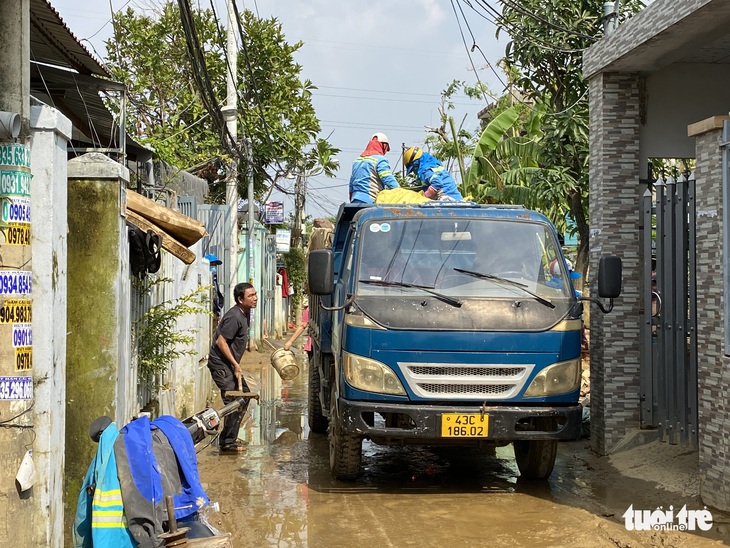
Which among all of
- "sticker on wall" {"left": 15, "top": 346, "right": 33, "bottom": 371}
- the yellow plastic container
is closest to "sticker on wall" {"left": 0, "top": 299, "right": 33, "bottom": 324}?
"sticker on wall" {"left": 15, "top": 346, "right": 33, "bottom": 371}

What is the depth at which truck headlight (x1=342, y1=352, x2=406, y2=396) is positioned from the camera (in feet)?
24.5

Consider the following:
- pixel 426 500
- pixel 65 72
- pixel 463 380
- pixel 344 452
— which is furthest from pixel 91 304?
pixel 65 72

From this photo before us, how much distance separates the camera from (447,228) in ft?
27.2

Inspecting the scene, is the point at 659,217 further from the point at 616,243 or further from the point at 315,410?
the point at 315,410

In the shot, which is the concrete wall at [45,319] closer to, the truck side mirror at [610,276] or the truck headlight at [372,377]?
the truck headlight at [372,377]

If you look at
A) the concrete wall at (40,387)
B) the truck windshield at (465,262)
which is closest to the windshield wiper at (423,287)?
the truck windshield at (465,262)

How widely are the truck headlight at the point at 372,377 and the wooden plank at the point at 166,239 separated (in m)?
1.56

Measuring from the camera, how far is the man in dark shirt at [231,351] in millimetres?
9711

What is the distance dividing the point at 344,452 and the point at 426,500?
2.70 feet

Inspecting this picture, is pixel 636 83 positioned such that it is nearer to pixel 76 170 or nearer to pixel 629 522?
pixel 629 522

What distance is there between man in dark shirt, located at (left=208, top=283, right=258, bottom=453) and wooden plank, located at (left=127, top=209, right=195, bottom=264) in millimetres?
2497

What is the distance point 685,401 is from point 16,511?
585 cm

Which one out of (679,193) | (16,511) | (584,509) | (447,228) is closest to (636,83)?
(679,193)

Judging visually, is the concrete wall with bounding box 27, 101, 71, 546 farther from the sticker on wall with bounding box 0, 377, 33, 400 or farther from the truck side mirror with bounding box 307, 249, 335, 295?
the truck side mirror with bounding box 307, 249, 335, 295
